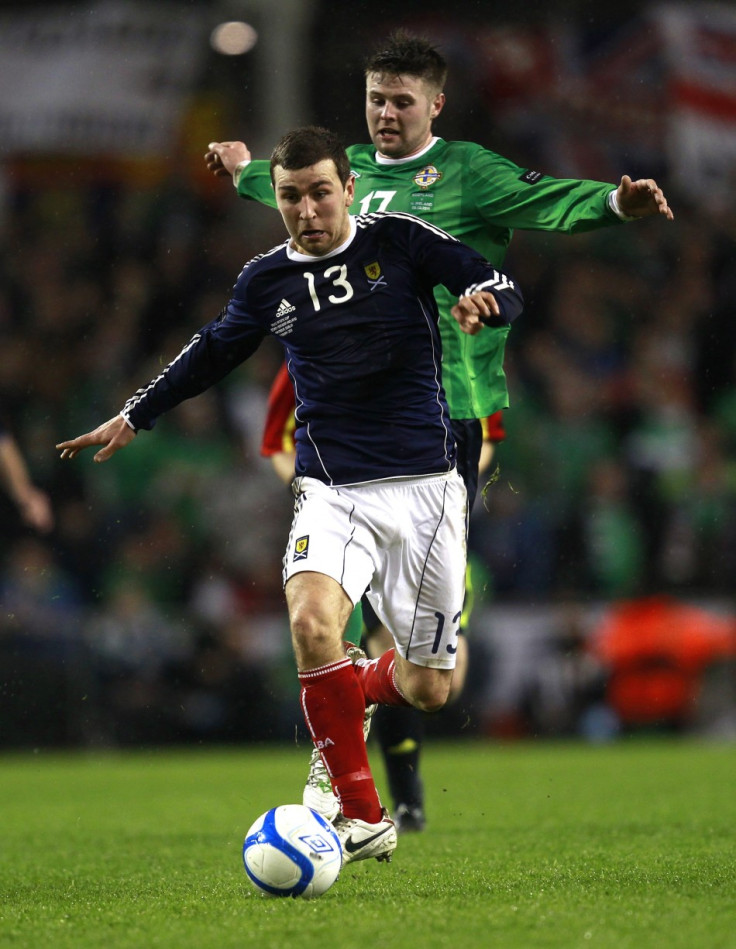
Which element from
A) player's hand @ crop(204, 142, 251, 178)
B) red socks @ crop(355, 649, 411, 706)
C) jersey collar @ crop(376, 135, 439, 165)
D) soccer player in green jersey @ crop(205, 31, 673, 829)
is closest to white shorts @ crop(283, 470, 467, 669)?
red socks @ crop(355, 649, 411, 706)

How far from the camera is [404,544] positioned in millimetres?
4559

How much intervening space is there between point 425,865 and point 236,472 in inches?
286

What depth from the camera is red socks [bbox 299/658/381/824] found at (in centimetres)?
421

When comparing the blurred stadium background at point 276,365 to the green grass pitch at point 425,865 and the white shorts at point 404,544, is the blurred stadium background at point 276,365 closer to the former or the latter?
the green grass pitch at point 425,865

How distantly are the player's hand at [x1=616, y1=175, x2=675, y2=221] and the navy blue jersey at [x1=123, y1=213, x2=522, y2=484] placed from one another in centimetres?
58

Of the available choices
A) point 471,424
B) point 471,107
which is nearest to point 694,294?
point 471,107

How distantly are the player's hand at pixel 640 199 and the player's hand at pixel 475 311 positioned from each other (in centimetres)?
71

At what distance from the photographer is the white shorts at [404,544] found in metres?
4.42

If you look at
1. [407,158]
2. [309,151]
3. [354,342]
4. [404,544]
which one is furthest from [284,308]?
[407,158]

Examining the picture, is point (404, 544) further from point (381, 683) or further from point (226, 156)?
point (226, 156)

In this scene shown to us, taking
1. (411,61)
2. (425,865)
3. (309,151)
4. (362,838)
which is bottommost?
(425,865)

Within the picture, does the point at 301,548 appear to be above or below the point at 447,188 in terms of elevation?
below

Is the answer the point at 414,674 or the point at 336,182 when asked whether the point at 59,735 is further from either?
the point at 336,182

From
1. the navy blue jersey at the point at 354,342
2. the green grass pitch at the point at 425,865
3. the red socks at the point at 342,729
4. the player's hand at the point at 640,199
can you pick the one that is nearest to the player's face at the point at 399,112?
the navy blue jersey at the point at 354,342
